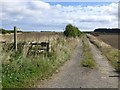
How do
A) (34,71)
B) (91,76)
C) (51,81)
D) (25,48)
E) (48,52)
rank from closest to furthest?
(51,81)
(34,71)
(91,76)
(25,48)
(48,52)

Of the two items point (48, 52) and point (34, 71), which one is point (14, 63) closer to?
point (34, 71)

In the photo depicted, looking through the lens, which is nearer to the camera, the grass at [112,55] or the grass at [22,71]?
the grass at [22,71]

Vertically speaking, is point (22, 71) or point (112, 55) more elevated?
point (22, 71)

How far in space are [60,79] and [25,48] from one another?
4.89m

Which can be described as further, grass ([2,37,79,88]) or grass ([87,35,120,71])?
grass ([87,35,120,71])

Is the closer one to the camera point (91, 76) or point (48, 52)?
point (91, 76)

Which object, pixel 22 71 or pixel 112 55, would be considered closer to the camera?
pixel 22 71

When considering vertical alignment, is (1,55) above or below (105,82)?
above

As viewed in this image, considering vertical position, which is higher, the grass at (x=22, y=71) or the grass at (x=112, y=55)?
the grass at (x=22, y=71)

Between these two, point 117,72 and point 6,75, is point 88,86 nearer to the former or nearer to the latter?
point 6,75

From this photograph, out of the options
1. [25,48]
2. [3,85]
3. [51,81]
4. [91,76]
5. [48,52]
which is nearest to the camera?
[3,85]

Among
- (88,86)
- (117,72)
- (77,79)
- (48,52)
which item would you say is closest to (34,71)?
(77,79)

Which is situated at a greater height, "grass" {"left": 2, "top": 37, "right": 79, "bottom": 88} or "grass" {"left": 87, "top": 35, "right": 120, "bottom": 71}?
"grass" {"left": 2, "top": 37, "right": 79, "bottom": 88}

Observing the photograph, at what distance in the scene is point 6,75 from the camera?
35.0ft
